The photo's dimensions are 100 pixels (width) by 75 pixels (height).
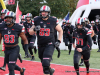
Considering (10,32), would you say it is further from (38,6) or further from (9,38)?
(38,6)

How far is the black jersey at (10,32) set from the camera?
620 cm

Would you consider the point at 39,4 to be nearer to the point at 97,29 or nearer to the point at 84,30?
the point at 97,29

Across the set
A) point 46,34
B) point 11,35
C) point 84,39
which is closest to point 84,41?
point 84,39

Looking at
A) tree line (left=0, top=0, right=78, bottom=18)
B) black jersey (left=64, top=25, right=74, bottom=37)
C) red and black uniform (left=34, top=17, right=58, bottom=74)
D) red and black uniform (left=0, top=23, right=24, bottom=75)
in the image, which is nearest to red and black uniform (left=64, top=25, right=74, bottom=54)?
black jersey (left=64, top=25, right=74, bottom=37)

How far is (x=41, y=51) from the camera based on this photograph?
20.9 ft

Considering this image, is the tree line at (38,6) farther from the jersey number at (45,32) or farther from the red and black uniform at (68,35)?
the jersey number at (45,32)

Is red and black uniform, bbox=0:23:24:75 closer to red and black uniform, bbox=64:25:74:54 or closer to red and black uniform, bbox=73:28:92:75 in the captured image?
red and black uniform, bbox=73:28:92:75

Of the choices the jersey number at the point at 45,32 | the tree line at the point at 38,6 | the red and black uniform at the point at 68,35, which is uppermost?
the tree line at the point at 38,6

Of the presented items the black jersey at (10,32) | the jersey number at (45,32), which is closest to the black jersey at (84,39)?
the jersey number at (45,32)

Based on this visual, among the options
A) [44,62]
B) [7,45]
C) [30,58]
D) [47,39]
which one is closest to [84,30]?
[47,39]

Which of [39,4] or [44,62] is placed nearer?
[44,62]

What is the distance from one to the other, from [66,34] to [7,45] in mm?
7862

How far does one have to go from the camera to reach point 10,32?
6199mm

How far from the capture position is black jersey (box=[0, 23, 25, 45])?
244 inches
